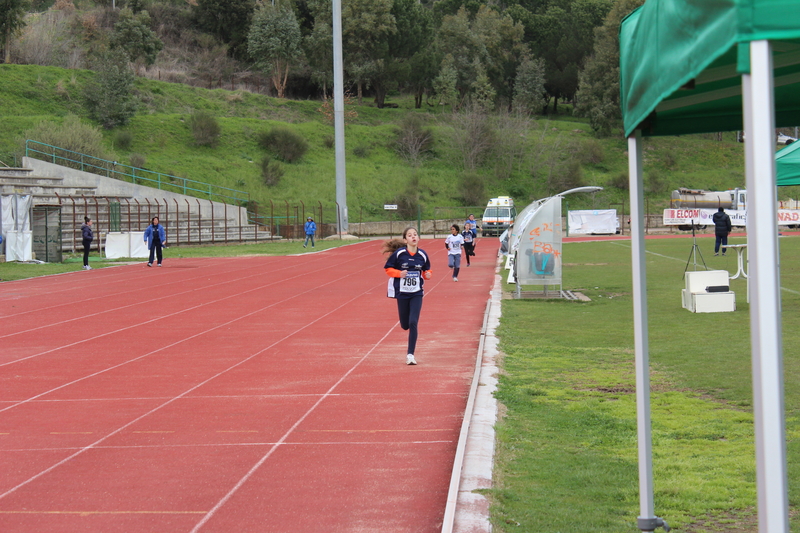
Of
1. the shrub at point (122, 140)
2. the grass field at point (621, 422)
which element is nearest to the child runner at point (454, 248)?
the grass field at point (621, 422)

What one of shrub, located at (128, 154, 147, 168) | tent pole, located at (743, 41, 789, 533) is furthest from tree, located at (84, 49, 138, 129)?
tent pole, located at (743, 41, 789, 533)

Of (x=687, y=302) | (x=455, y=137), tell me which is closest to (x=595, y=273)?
(x=687, y=302)

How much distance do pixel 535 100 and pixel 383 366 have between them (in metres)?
86.1

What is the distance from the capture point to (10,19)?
2702 inches

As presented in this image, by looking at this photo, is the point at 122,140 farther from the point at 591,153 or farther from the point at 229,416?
the point at 229,416

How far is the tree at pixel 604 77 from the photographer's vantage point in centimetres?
8588

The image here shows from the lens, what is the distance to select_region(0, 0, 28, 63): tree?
6662 cm

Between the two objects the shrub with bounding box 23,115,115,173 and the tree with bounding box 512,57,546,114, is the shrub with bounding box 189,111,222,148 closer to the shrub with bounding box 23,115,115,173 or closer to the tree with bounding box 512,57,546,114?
the shrub with bounding box 23,115,115,173

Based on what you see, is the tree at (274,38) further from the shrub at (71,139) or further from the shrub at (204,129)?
the shrub at (71,139)

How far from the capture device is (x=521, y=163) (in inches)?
3223

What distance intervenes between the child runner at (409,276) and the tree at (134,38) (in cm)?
7522

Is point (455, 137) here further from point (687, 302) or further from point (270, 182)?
point (687, 302)

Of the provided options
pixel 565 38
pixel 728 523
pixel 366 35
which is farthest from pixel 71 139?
pixel 565 38

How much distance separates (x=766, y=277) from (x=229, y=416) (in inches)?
263
